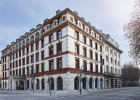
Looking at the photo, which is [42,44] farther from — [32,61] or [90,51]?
[90,51]

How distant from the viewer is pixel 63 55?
105 ft

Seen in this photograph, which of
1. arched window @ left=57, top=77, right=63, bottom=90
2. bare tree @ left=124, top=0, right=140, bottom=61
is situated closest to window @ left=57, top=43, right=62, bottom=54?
arched window @ left=57, top=77, right=63, bottom=90

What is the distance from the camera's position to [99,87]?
42.5 m

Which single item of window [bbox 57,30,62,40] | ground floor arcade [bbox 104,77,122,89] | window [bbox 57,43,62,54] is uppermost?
window [bbox 57,30,62,40]

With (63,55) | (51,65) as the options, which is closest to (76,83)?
(63,55)

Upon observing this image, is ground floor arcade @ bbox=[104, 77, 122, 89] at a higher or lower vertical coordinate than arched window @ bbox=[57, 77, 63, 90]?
lower

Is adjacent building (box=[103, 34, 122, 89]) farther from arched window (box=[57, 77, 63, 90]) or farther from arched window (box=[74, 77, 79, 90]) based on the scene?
arched window (box=[57, 77, 63, 90])

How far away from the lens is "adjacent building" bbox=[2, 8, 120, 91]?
31.9 m

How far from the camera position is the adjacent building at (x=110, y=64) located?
50.0 metres

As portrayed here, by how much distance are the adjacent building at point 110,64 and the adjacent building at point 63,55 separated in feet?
11.9

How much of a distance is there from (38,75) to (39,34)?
1176cm

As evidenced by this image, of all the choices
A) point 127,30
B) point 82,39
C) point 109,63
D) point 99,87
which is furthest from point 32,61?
point 127,30

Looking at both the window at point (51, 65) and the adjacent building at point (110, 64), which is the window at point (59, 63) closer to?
the window at point (51, 65)

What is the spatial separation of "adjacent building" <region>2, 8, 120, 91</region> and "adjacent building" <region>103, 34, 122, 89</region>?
362 centimetres
